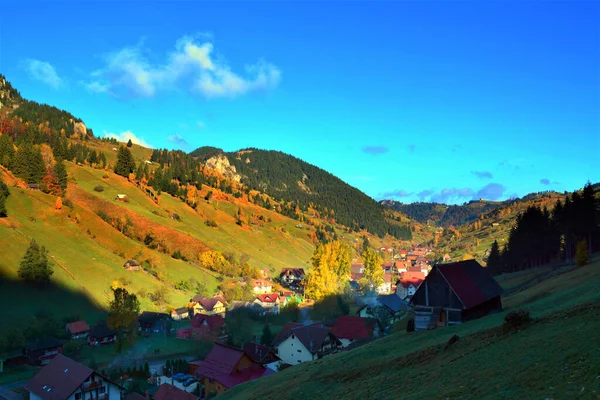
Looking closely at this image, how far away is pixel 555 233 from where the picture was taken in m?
80.2

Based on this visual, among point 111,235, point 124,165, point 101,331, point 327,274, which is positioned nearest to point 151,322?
point 101,331

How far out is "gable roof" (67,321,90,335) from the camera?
70250 mm

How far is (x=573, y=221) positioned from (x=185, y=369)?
6834cm

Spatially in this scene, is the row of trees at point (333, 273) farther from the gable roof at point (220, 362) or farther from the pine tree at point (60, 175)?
the pine tree at point (60, 175)

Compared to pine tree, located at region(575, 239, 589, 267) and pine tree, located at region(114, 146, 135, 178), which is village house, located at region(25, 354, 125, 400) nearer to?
pine tree, located at region(575, 239, 589, 267)

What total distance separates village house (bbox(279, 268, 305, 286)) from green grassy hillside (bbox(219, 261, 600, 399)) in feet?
351

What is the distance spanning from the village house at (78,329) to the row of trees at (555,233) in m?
87.4

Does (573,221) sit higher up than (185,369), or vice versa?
(573,221)

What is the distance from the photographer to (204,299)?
97688mm

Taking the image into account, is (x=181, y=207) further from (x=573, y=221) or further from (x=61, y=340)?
(x=573, y=221)

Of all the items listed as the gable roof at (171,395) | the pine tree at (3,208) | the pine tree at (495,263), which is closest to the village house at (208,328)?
the gable roof at (171,395)

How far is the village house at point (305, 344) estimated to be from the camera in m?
56.5

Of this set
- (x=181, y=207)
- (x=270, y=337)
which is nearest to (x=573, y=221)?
(x=270, y=337)

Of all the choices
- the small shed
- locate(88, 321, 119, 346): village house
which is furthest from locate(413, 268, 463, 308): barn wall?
the small shed
